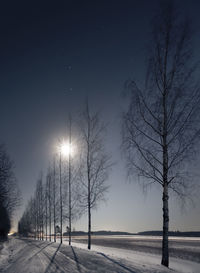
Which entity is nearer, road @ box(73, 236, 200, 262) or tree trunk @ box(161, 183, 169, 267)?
tree trunk @ box(161, 183, 169, 267)

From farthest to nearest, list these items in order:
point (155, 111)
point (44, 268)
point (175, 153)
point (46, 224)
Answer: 1. point (46, 224)
2. point (155, 111)
3. point (175, 153)
4. point (44, 268)

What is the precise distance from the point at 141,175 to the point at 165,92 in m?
4.26

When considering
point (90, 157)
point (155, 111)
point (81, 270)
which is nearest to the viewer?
point (81, 270)

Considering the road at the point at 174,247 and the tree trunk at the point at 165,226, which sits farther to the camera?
the road at the point at 174,247

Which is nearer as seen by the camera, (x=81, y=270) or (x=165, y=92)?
(x=81, y=270)

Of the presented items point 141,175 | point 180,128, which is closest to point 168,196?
point 141,175

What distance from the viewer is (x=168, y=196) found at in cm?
968

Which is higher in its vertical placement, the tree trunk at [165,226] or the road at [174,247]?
the tree trunk at [165,226]

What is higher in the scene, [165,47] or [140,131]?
[165,47]

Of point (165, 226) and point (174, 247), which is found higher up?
point (165, 226)

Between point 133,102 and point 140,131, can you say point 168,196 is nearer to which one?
point 140,131

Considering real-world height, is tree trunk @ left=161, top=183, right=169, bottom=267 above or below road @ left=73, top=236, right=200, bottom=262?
above

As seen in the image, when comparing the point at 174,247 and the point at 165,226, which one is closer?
the point at 165,226

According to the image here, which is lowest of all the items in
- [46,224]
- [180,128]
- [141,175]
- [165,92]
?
[46,224]
